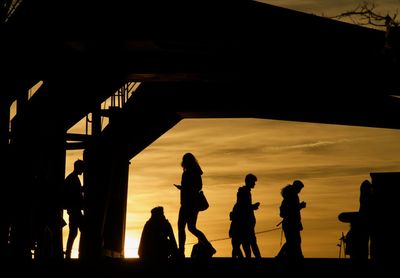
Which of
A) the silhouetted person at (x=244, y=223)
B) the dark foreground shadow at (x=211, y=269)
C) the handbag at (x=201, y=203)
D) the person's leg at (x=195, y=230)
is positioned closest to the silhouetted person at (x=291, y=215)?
the silhouetted person at (x=244, y=223)

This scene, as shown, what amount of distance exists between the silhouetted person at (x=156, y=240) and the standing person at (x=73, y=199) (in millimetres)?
1329

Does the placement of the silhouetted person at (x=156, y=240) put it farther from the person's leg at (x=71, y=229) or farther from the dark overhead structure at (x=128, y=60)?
the dark overhead structure at (x=128, y=60)

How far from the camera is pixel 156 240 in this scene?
16.5 metres

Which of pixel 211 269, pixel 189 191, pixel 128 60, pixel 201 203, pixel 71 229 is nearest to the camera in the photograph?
pixel 211 269

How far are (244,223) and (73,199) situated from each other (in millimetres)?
3106

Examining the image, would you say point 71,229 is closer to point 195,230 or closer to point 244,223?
point 195,230

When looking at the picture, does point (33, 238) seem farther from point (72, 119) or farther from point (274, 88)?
point (274, 88)

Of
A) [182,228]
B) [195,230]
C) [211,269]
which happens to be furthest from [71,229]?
[211,269]

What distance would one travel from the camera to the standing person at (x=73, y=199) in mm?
16797

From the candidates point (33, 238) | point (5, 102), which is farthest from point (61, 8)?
point (33, 238)

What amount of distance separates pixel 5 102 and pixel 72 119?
6.20ft

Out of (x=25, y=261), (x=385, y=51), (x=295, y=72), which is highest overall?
(x=295, y=72)

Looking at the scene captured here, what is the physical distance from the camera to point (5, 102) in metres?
17.9

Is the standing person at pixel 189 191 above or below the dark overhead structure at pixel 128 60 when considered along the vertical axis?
below
